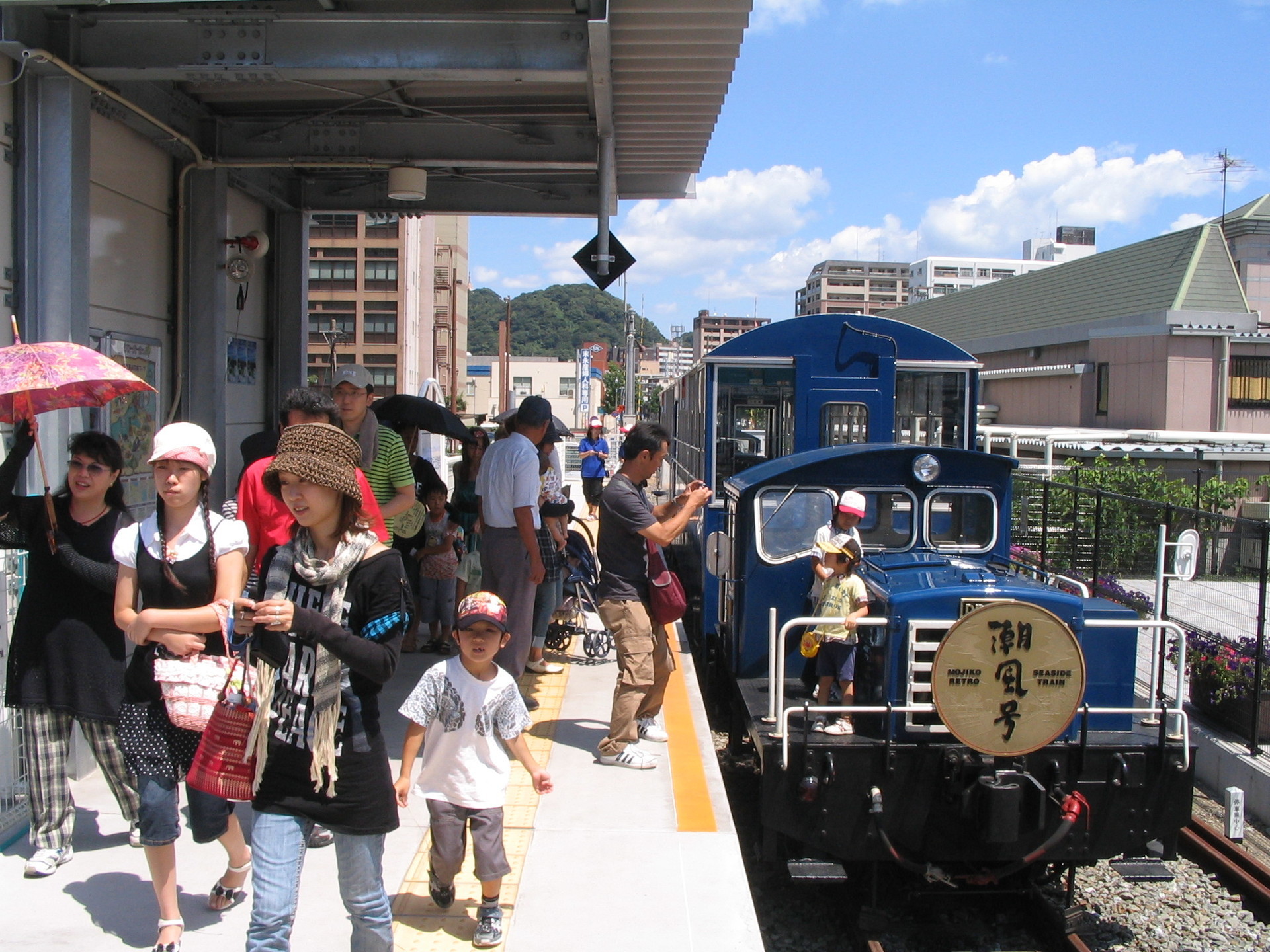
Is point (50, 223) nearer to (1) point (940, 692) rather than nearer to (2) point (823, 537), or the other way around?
(2) point (823, 537)

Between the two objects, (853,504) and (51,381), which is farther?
(853,504)

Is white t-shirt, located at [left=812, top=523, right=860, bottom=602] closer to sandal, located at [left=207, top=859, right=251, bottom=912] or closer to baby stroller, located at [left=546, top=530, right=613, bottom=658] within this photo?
baby stroller, located at [left=546, top=530, right=613, bottom=658]

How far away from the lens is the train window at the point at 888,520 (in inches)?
262

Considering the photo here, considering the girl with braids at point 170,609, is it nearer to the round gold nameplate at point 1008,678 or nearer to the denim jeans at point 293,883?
the denim jeans at point 293,883

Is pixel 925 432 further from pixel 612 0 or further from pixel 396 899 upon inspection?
pixel 396 899

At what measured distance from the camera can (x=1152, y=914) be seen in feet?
19.7

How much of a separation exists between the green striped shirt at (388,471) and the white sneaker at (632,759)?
1856 millimetres

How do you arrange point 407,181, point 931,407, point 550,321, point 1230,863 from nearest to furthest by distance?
point 1230,863 < point 407,181 < point 931,407 < point 550,321

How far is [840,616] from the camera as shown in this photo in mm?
5727

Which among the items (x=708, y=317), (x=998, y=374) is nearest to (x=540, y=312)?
(x=708, y=317)

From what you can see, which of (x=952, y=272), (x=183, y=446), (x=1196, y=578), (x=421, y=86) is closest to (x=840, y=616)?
(x=183, y=446)

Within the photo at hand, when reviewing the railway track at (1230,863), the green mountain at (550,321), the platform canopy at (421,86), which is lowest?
the railway track at (1230,863)

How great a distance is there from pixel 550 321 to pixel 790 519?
565 ft

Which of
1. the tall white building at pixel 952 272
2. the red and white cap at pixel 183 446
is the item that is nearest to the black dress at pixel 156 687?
the red and white cap at pixel 183 446
